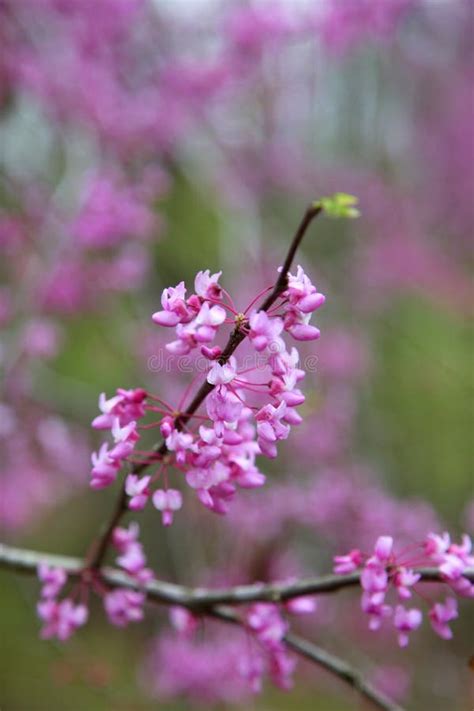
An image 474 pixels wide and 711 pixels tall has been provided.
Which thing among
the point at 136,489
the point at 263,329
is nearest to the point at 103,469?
the point at 136,489

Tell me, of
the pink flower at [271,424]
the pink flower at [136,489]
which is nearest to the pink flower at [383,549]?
the pink flower at [271,424]

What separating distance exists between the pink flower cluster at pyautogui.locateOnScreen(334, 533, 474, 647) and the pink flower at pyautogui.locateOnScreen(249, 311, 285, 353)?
1.16 ft

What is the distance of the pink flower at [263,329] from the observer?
790 millimetres

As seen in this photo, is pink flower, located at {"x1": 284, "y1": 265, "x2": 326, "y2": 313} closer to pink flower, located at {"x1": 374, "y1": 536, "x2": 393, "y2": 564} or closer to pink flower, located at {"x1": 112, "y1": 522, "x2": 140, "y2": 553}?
pink flower, located at {"x1": 374, "y1": 536, "x2": 393, "y2": 564}

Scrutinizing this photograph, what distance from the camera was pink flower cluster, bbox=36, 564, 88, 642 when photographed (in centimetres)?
121

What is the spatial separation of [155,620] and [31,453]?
181cm

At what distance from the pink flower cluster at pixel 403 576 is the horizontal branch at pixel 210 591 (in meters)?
0.02

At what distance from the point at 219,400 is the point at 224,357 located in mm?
55

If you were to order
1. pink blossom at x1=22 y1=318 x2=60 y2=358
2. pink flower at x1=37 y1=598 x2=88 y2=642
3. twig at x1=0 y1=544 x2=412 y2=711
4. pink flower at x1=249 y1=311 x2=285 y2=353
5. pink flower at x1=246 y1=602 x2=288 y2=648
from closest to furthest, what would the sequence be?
pink flower at x1=249 y1=311 x2=285 y2=353 → twig at x1=0 y1=544 x2=412 y2=711 → pink flower at x1=246 y1=602 x2=288 y2=648 → pink flower at x1=37 y1=598 x2=88 y2=642 → pink blossom at x1=22 y1=318 x2=60 y2=358

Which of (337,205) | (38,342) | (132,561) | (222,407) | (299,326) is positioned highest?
(38,342)

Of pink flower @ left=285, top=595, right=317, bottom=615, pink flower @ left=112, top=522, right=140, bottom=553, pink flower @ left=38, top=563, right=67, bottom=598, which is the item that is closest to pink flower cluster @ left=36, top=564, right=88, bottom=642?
pink flower @ left=38, top=563, right=67, bottom=598

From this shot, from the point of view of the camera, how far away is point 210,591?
1.17 meters

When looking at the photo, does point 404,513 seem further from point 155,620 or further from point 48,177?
point 48,177

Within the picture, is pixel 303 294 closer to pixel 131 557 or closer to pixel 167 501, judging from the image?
pixel 167 501
